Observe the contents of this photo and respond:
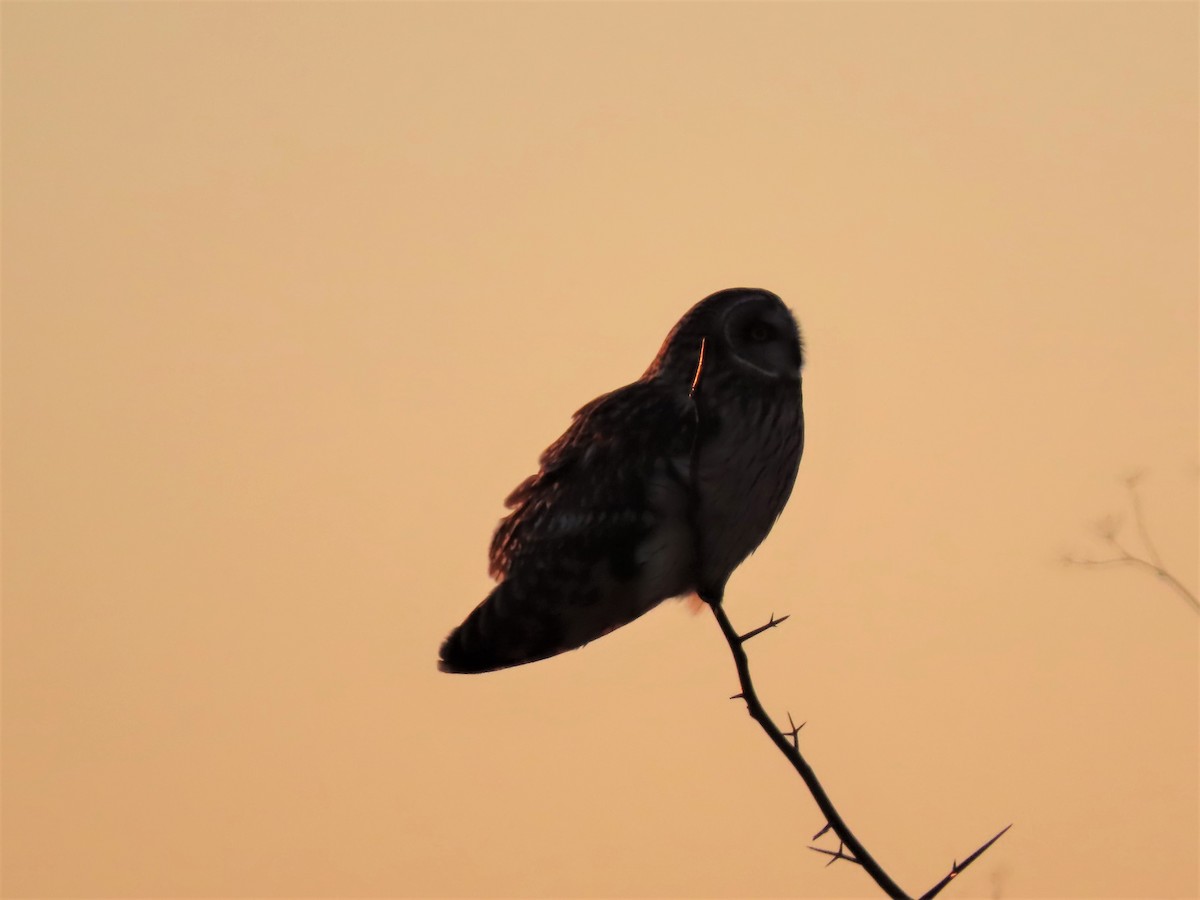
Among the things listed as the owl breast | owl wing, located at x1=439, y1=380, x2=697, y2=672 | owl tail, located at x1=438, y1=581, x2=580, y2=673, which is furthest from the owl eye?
owl tail, located at x1=438, y1=581, x2=580, y2=673

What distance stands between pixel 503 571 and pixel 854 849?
9.90 feet

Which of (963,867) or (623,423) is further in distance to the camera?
(623,423)

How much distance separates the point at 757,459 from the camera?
6766 millimetres

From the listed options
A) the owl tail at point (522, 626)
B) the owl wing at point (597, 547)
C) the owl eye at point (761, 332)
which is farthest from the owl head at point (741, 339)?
the owl tail at point (522, 626)

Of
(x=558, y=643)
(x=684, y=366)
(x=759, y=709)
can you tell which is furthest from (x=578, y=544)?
(x=759, y=709)

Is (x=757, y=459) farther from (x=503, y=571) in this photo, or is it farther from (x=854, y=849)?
(x=854, y=849)

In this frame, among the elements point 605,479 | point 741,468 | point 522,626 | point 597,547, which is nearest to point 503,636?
point 522,626

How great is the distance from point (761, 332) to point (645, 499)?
1020 mm

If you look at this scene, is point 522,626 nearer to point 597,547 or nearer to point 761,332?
point 597,547

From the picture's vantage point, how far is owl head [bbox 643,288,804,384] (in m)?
7.21

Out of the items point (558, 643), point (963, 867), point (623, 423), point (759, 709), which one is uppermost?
point (623, 423)

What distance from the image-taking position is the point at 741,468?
6.69 m

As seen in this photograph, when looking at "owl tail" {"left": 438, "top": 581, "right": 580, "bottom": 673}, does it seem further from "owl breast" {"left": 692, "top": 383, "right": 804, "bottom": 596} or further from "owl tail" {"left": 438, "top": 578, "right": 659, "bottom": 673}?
"owl breast" {"left": 692, "top": 383, "right": 804, "bottom": 596}

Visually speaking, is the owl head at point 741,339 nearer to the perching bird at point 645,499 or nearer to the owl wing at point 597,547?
the perching bird at point 645,499
